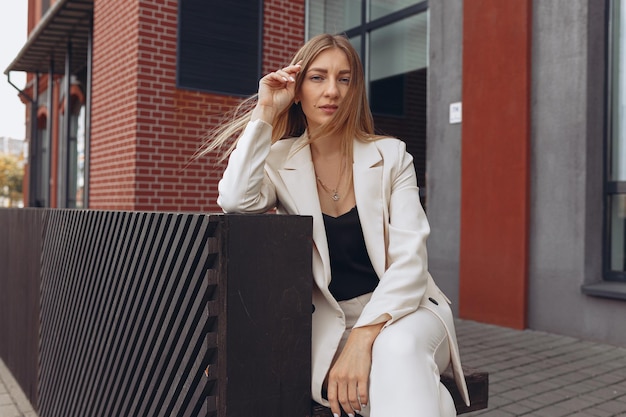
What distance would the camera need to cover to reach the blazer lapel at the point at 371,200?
7.21 feet

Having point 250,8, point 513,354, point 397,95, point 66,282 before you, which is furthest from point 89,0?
point 513,354

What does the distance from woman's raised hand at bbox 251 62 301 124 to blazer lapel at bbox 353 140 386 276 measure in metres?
0.34

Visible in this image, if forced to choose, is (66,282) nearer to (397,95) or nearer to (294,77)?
(294,77)

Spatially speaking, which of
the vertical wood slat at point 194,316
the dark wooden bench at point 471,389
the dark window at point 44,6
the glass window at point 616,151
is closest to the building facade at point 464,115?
the glass window at point 616,151

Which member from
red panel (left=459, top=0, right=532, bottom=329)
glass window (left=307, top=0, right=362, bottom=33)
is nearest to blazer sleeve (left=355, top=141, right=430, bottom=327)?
red panel (left=459, top=0, right=532, bottom=329)

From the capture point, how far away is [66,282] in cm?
326

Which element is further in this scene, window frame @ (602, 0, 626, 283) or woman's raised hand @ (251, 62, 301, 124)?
window frame @ (602, 0, 626, 283)

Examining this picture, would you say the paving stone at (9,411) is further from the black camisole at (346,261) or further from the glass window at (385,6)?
the glass window at (385,6)

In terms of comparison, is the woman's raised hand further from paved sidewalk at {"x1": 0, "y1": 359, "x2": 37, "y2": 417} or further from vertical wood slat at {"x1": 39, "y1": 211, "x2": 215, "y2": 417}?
paved sidewalk at {"x1": 0, "y1": 359, "x2": 37, "y2": 417}

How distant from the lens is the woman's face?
2.29m

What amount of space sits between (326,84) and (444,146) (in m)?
4.43

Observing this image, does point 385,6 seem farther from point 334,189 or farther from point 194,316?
point 194,316

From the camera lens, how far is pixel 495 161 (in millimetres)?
5938

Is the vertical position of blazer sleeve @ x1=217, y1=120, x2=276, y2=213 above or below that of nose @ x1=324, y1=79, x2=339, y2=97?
below
